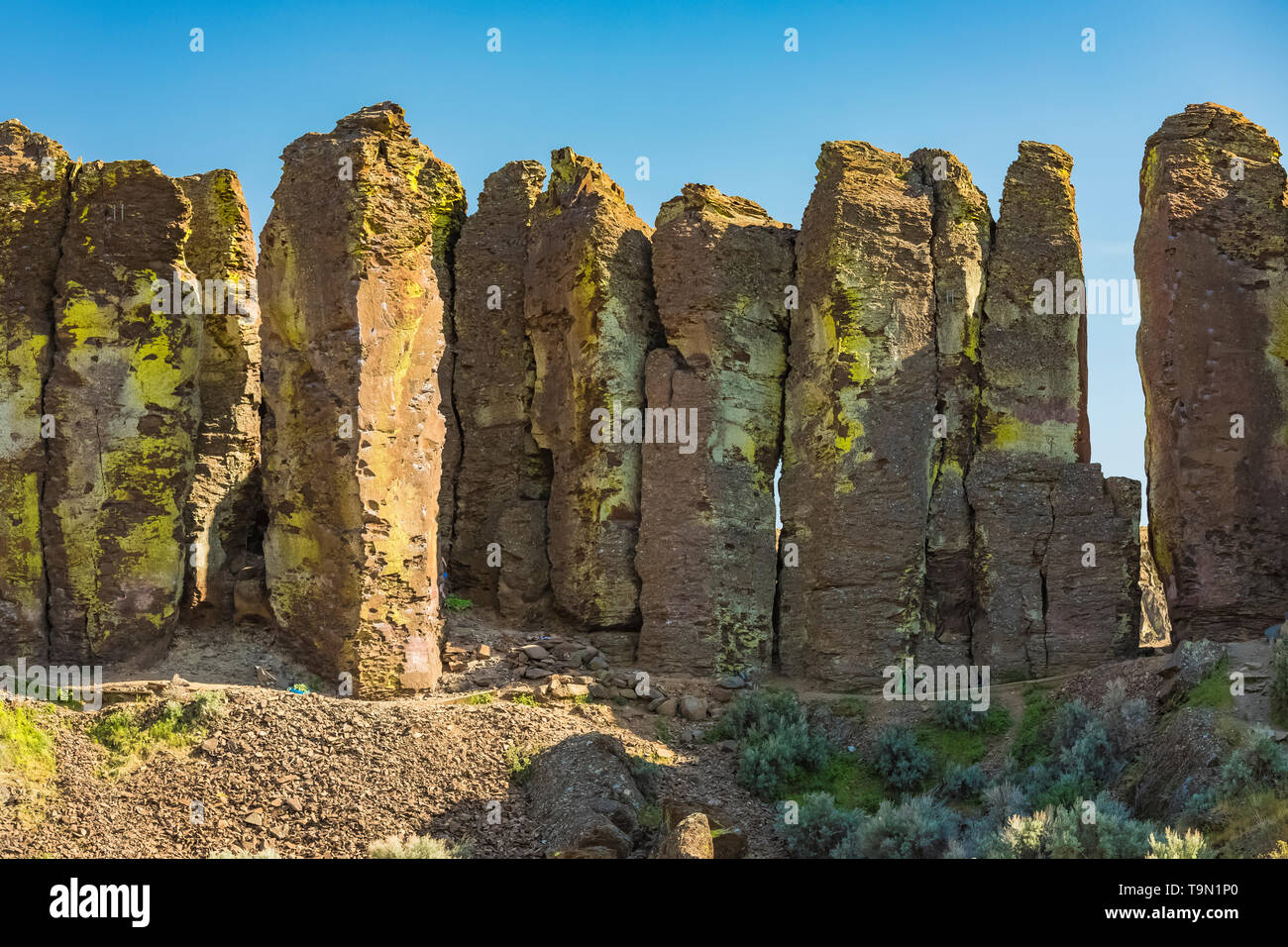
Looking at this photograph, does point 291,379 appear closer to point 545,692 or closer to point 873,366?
point 545,692

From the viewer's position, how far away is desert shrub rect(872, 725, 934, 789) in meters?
15.0

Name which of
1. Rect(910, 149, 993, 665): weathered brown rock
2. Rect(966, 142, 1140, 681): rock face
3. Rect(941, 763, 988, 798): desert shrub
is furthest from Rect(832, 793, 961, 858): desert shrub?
Rect(966, 142, 1140, 681): rock face

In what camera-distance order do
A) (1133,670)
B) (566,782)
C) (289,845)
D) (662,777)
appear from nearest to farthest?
(289,845) < (566,782) < (662,777) < (1133,670)

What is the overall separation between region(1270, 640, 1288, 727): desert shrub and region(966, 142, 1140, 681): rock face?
11.3 feet

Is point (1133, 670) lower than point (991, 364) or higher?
lower

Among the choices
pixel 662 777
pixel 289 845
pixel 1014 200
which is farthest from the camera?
pixel 1014 200

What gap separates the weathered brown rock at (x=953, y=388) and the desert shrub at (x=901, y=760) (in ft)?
5.89

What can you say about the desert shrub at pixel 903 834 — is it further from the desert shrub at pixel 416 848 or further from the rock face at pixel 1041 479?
the rock face at pixel 1041 479

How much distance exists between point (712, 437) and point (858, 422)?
182 centimetres

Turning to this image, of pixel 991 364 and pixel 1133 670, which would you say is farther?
pixel 991 364

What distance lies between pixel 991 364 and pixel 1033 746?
16.9ft

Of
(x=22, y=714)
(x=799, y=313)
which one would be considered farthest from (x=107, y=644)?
(x=799, y=313)

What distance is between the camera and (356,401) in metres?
15.0

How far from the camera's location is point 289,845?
40.1 ft
